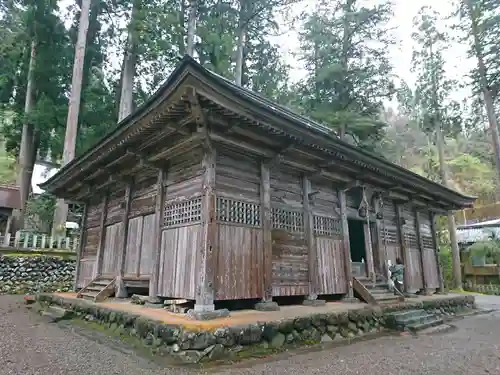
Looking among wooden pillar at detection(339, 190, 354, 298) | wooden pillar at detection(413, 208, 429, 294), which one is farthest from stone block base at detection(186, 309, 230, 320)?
wooden pillar at detection(413, 208, 429, 294)

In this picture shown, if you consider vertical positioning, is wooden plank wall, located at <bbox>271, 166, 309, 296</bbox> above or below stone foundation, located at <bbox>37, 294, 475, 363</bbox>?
above

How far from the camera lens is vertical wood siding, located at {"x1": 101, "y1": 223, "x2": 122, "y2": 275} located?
959 centimetres

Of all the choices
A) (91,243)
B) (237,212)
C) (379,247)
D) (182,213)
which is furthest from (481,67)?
(91,243)

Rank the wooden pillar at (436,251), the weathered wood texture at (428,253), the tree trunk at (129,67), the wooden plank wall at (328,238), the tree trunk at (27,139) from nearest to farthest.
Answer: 1. the wooden plank wall at (328,238)
2. the weathered wood texture at (428,253)
3. the wooden pillar at (436,251)
4. the tree trunk at (129,67)
5. the tree trunk at (27,139)

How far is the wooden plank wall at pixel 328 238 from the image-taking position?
8305 millimetres

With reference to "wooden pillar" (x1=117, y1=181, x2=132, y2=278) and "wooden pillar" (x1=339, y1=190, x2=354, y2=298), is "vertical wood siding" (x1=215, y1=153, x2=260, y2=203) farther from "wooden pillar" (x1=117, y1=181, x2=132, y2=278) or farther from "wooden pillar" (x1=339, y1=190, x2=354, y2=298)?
"wooden pillar" (x1=117, y1=181, x2=132, y2=278)

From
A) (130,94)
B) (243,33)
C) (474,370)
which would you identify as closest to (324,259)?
(474,370)

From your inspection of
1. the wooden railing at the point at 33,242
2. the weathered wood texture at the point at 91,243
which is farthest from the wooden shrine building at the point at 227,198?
the wooden railing at the point at 33,242

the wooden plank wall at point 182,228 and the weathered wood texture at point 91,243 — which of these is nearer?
the wooden plank wall at point 182,228

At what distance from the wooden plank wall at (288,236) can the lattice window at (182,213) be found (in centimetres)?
181

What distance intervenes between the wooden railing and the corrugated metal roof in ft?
6.38

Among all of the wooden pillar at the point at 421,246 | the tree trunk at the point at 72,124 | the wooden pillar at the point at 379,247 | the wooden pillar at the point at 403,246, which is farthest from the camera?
the tree trunk at the point at 72,124

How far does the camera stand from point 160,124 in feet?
20.9

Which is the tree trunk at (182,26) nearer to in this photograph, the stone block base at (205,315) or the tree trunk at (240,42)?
the tree trunk at (240,42)
